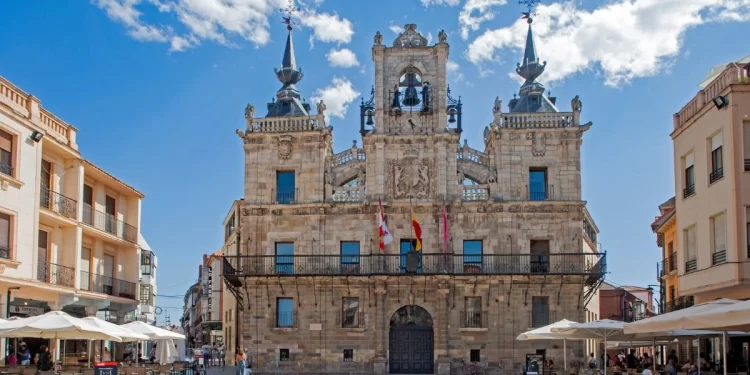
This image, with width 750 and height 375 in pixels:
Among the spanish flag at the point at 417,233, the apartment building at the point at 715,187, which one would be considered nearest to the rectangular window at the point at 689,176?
the apartment building at the point at 715,187

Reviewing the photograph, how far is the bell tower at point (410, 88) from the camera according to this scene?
4100 centimetres

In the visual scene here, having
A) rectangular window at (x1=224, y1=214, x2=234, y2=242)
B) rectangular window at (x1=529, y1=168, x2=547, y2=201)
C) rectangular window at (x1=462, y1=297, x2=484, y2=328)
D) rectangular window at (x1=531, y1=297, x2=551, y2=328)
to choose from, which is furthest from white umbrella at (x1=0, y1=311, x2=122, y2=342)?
rectangular window at (x1=224, y1=214, x2=234, y2=242)

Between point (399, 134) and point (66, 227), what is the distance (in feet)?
52.9

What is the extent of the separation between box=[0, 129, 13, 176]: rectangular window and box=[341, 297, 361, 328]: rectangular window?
17728 mm

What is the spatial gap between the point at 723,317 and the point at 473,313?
984 inches

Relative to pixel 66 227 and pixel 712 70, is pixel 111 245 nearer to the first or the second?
pixel 66 227

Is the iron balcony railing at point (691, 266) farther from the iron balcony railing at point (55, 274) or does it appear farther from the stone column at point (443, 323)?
the iron balcony railing at point (55, 274)

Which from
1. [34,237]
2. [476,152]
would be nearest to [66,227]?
[34,237]

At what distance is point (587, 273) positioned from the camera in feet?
127

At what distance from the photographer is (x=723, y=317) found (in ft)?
48.6

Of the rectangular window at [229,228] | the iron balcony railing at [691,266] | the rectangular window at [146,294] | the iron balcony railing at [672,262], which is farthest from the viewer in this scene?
the rectangular window at [229,228]

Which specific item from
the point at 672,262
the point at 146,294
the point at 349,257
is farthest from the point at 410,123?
the point at 146,294

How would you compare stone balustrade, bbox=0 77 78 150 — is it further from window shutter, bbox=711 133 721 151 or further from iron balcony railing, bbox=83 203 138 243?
window shutter, bbox=711 133 721 151

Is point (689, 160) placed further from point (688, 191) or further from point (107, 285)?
point (107, 285)
